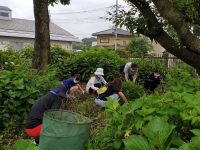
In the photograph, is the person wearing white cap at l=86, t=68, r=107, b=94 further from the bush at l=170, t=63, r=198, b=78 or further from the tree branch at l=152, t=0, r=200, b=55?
the tree branch at l=152, t=0, r=200, b=55

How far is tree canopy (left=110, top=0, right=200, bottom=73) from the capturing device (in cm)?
358

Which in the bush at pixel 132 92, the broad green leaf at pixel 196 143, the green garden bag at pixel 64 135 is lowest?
the bush at pixel 132 92

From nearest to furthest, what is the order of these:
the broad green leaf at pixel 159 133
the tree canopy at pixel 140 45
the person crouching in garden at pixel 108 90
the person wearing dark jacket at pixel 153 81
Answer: the broad green leaf at pixel 159 133, the person crouching in garden at pixel 108 90, the person wearing dark jacket at pixel 153 81, the tree canopy at pixel 140 45

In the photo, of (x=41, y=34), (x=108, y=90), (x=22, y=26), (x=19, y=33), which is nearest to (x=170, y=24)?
(x=108, y=90)

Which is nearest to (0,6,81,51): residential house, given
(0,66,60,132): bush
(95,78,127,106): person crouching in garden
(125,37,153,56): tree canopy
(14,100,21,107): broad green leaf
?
(125,37,153,56): tree canopy

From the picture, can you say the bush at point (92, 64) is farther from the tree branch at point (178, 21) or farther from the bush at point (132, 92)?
the tree branch at point (178, 21)

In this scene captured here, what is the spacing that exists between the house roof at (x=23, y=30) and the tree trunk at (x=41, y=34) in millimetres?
13365

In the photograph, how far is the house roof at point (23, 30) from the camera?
19712 millimetres

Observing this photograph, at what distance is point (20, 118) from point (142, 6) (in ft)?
10.6

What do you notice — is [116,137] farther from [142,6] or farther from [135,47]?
[135,47]

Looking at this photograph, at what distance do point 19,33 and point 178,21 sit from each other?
18.9 m

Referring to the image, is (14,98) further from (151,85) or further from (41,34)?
(151,85)

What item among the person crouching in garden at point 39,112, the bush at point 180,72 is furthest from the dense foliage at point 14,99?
the bush at point 180,72

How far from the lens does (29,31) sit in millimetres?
21469
